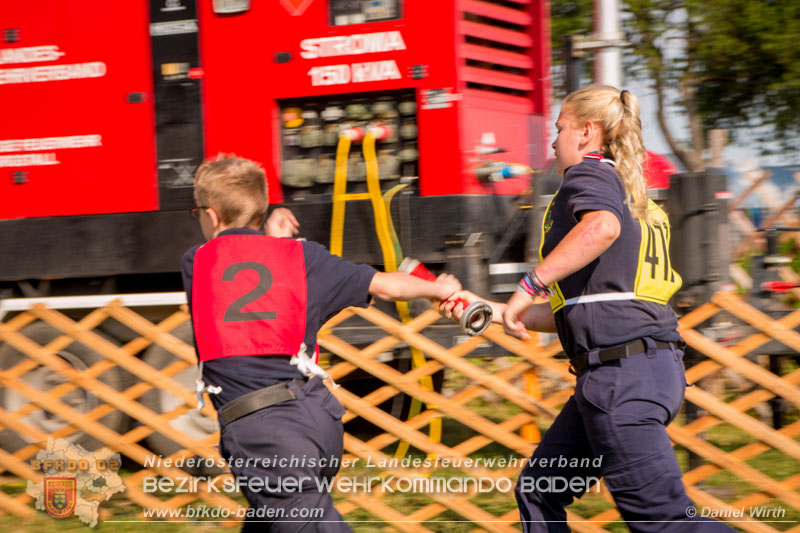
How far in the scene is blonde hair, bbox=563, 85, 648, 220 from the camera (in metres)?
3.10

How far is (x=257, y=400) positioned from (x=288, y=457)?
208 mm

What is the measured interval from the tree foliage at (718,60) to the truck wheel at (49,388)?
14.7 meters

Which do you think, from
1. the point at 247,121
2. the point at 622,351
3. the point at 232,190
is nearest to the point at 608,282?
the point at 622,351

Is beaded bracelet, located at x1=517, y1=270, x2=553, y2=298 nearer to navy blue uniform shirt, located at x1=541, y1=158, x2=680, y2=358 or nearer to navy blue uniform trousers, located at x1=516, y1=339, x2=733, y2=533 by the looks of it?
navy blue uniform shirt, located at x1=541, y1=158, x2=680, y2=358

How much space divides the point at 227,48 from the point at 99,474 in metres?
2.85

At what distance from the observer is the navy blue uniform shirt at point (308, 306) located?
113 inches

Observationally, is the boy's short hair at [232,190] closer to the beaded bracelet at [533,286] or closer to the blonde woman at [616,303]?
the blonde woman at [616,303]

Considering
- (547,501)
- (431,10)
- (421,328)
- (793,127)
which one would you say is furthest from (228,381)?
(793,127)

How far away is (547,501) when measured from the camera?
10.9 ft

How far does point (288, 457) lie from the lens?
280 centimetres

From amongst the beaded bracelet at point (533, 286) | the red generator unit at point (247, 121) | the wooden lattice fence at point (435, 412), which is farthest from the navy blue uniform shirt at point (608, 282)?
the red generator unit at point (247, 121)

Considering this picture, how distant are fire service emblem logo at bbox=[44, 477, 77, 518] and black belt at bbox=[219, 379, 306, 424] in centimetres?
291

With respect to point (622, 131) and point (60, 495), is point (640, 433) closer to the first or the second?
point (622, 131)

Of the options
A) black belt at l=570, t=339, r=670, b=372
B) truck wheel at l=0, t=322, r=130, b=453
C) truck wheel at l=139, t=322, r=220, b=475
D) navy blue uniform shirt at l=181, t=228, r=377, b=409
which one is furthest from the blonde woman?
truck wheel at l=0, t=322, r=130, b=453
